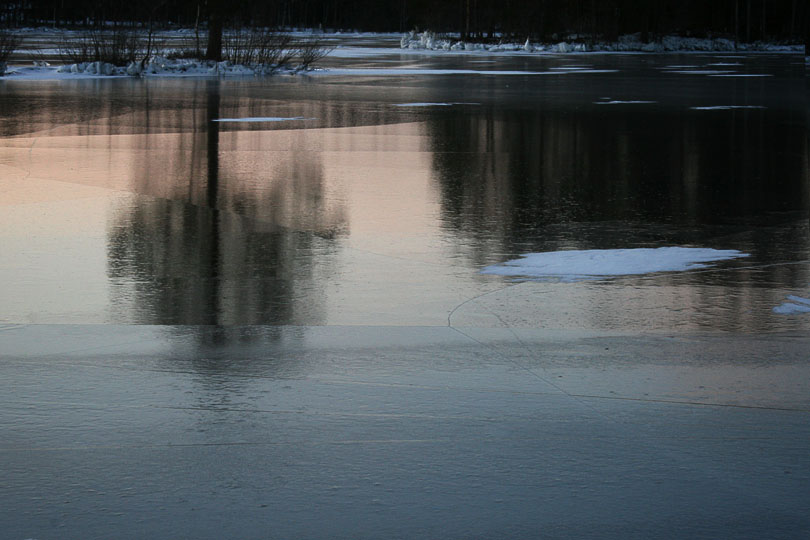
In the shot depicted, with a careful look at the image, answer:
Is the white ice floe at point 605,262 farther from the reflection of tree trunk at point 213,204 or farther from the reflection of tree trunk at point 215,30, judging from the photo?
the reflection of tree trunk at point 215,30

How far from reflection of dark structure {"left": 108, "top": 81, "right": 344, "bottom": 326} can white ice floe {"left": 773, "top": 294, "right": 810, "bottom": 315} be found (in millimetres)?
2592

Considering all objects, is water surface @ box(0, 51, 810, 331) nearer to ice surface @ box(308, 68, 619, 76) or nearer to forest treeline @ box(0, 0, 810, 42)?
ice surface @ box(308, 68, 619, 76)

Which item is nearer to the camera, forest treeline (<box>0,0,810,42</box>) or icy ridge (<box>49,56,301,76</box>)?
icy ridge (<box>49,56,301,76</box>)

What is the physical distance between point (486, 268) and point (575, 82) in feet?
88.2

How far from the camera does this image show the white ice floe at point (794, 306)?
6.77 metres

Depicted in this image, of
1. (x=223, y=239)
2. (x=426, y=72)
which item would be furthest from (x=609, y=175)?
(x=426, y=72)

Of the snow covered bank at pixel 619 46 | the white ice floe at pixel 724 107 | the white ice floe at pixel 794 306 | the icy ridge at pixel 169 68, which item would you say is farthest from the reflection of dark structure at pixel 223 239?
the snow covered bank at pixel 619 46

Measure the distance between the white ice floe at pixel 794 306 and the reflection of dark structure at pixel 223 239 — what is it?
259cm

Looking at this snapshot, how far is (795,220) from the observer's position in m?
10.1

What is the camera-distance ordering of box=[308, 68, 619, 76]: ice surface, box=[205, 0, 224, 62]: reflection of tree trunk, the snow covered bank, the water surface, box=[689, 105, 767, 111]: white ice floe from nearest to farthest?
the water surface, box=[689, 105, 767, 111]: white ice floe, box=[308, 68, 619, 76]: ice surface, box=[205, 0, 224, 62]: reflection of tree trunk, the snow covered bank

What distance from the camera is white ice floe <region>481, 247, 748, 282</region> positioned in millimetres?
7859

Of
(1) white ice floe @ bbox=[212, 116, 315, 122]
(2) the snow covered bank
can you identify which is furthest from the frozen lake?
(2) the snow covered bank

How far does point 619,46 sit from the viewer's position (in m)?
81.7

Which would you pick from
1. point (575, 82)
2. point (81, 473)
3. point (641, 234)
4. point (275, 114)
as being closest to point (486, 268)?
point (641, 234)
